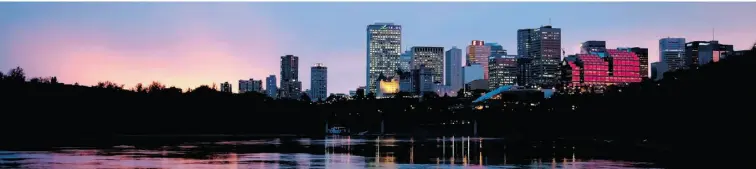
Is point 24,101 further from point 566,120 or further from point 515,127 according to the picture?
point 515,127

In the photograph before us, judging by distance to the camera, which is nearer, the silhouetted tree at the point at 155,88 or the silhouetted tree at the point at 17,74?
the silhouetted tree at the point at 17,74

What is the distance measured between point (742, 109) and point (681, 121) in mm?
14497

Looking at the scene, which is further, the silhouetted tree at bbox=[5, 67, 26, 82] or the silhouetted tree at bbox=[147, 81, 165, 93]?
the silhouetted tree at bbox=[147, 81, 165, 93]

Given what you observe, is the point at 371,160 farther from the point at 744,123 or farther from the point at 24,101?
the point at 24,101

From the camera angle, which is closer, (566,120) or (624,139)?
(624,139)

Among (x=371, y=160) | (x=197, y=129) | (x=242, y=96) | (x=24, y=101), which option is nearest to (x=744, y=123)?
(x=371, y=160)

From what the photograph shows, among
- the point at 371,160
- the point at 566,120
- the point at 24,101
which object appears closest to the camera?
the point at 371,160

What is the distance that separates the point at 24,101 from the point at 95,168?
82.9 metres

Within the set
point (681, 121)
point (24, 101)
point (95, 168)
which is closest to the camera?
point (95, 168)

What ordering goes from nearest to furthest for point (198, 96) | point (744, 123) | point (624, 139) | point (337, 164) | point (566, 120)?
point (337, 164), point (744, 123), point (624, 139), point (566, 120), point (198, 96)

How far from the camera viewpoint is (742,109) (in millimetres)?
70688

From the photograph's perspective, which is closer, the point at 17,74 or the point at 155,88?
the point at 17,74

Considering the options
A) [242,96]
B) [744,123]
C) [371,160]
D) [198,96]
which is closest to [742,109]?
[744,123]

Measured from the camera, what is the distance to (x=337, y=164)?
49.5 m
